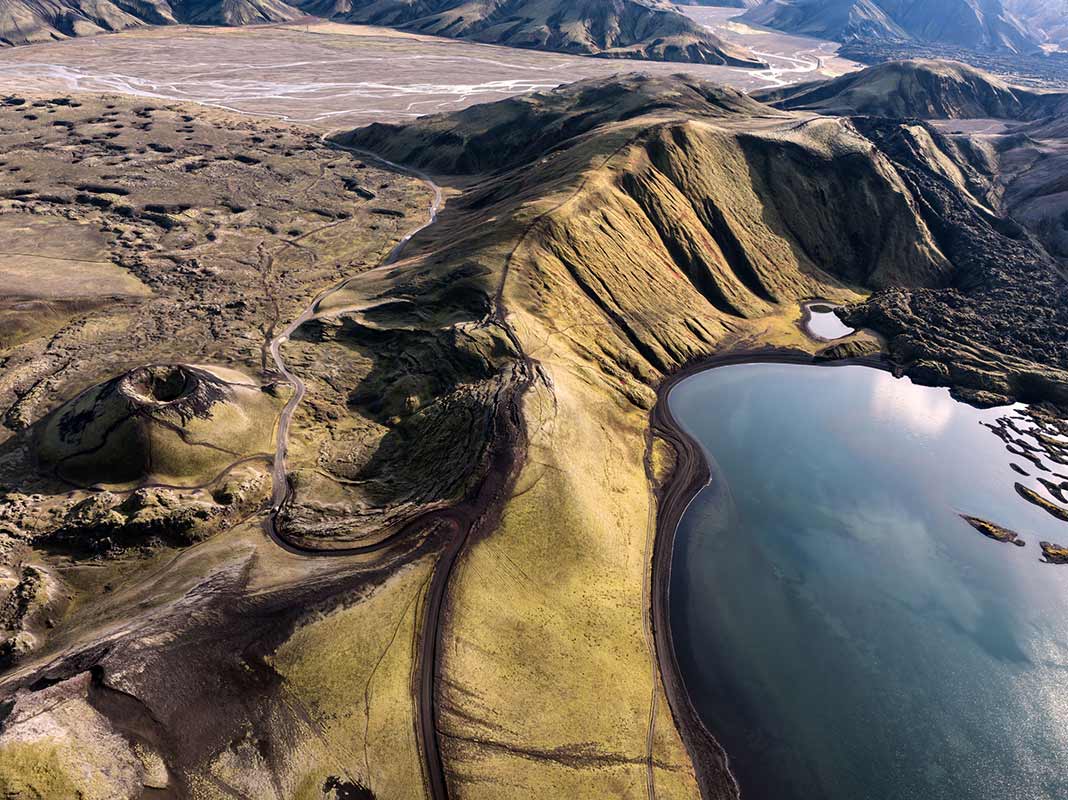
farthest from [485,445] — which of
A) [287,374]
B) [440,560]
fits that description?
[287,374]

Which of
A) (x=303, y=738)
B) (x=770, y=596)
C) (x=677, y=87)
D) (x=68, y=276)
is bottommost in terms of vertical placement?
(x=770, y=596)

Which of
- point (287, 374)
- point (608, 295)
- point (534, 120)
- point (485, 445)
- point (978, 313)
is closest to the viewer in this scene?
point (485, 445)

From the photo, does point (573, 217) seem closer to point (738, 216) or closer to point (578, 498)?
point (738, 216)

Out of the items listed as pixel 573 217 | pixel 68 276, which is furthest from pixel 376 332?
pixel 68 276

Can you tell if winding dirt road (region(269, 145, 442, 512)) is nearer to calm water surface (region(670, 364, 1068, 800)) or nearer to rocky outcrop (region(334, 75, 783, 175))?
rocky outcrop (region(334, 75, 783, 175))

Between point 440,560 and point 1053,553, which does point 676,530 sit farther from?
point 1053,553

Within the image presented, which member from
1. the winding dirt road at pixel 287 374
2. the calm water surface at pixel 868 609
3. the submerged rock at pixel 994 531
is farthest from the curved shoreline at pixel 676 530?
the winding dirt road at pixel 287 374
